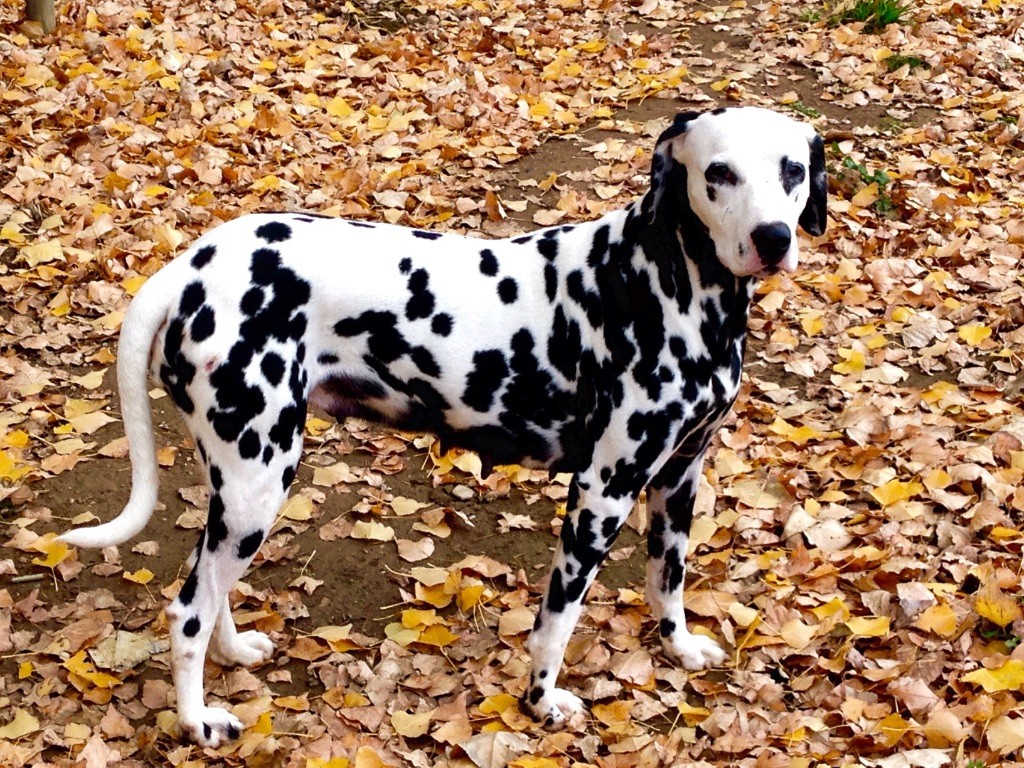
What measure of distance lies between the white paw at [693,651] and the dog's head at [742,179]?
1479 mm

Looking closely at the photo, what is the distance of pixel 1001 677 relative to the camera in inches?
127

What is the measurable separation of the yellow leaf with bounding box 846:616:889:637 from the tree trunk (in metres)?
6.98

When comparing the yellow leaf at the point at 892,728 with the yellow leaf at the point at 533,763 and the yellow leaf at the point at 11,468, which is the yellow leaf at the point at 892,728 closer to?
the yellow leaf at the point at 533,763

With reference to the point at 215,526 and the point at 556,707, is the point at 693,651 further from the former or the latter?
the point at 215,526

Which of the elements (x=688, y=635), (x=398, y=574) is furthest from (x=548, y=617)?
(x=398, y=574)

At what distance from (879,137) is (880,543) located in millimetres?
3877

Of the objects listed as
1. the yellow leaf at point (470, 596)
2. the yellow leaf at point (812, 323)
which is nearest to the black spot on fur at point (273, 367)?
the yellow leaf at point (470, 596)

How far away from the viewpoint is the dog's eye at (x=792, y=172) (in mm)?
2934

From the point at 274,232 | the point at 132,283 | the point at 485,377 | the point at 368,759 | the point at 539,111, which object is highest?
the point at 274,232

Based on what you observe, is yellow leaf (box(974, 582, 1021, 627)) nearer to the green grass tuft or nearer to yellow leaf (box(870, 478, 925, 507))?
yellow leaf (box(870, 478, 925, 507))

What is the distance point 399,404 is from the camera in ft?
10.8

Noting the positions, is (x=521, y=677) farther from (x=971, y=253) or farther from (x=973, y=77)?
(x=973, y=77)

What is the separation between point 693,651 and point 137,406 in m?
2.04

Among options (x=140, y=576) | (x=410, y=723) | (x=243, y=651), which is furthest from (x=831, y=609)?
(x=140, y=576)
